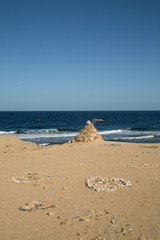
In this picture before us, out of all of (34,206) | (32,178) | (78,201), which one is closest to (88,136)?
(32,178)

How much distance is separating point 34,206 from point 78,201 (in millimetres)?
1301

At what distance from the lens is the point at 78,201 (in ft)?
20.0

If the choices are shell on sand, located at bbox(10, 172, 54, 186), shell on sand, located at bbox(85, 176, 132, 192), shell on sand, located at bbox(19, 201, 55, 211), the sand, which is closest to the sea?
the sand

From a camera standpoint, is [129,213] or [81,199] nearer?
[129,213]

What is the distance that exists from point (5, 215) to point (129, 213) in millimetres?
3268

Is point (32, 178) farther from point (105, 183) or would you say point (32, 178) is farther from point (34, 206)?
point (105, 183)

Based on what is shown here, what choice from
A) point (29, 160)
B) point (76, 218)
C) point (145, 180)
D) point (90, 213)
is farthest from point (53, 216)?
point (29, 160)

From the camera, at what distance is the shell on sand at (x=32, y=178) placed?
25.4 ft

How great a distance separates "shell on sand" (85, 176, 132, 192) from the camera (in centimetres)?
700

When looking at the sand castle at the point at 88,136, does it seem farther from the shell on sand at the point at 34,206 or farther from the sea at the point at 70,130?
the shell on sand at the point at 34,206

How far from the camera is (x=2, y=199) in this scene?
628cm

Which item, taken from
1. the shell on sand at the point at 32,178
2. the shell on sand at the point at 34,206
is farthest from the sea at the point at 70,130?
the shell on sand at the point at 34,206

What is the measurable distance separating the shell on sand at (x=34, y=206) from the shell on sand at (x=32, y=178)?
1.59 m

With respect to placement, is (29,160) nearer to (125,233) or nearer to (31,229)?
(31,229)
